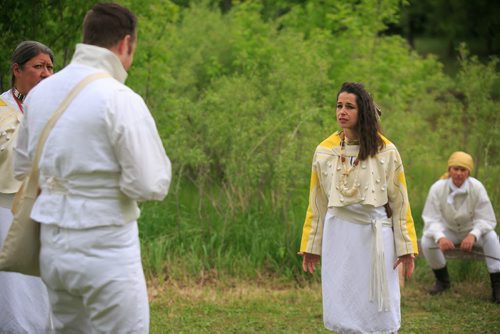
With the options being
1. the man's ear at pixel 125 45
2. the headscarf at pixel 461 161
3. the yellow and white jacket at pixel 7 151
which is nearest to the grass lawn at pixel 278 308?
the headscarf at pixel 461 161

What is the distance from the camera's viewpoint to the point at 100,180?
139 inches

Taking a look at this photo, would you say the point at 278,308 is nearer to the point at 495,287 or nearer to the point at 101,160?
the point at 495,287

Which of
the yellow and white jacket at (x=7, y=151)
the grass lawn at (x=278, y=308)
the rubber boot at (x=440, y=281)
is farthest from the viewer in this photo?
the rubber boot at (x=440, y=281)

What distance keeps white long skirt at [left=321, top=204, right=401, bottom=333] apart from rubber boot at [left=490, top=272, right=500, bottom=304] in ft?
9.44

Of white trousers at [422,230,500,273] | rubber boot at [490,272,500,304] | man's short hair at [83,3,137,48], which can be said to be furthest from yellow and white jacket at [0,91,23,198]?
rubber boot at [490,272,500,304]

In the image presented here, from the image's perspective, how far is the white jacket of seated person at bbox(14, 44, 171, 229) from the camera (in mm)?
3461

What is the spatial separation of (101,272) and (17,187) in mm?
1607

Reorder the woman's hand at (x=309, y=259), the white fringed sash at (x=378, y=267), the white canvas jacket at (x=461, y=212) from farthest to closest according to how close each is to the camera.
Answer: the white canvas jacket at (x=461, y=212), the woman's hand at (x=309, y=259), the white fringed sash at (x=378, y=267)

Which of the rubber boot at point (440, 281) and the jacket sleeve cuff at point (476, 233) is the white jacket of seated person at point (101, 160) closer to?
the jacket sleeve cuff at point (476, 233)

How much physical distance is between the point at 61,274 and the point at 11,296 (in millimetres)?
1597

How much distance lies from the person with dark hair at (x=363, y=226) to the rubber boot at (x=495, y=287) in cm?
286

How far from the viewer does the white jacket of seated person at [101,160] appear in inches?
136

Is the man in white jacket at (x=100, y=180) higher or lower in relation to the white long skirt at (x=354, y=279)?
higher

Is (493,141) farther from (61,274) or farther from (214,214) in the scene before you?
(61,274)
